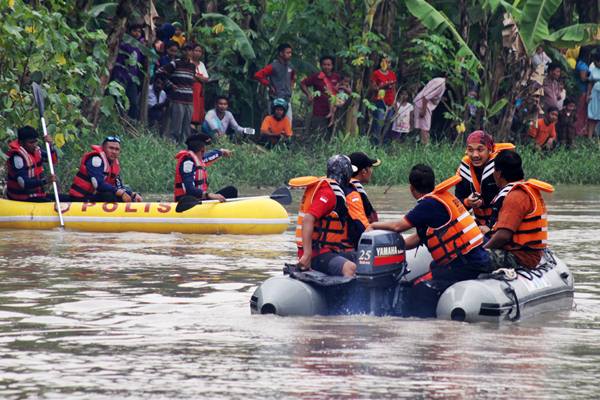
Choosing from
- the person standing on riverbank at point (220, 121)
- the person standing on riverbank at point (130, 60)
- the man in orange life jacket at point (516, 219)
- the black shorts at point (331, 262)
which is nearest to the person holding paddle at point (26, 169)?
the person standing on riverbank at point (130, 60)

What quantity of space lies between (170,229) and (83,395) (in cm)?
996

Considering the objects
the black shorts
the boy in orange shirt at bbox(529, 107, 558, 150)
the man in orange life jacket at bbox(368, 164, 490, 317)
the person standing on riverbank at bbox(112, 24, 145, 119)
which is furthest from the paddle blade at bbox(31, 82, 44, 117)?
the boy in orange shirt at bbox(529, 107, 558, 150)

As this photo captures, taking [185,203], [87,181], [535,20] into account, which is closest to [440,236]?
[185,203]

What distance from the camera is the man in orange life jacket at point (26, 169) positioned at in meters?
18.0

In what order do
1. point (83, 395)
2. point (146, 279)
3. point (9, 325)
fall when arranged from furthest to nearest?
1. point (146, 279)
2. point (9, 325)
3. point (83, 395)

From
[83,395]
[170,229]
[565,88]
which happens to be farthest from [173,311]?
[565,88]

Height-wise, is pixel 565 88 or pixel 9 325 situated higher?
pixel 565 88

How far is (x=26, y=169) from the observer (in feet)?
59.8

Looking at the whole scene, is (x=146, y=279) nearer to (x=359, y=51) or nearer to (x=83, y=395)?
(x=83, y=395)

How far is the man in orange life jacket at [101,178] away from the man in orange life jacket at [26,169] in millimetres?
361

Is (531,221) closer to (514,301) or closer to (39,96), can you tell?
(514,301)

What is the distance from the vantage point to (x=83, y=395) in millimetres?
7895

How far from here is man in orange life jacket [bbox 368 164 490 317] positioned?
35.6ft

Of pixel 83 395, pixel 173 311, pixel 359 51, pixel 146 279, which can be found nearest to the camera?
pixel 83 395
